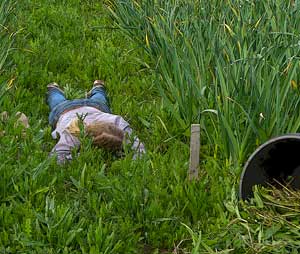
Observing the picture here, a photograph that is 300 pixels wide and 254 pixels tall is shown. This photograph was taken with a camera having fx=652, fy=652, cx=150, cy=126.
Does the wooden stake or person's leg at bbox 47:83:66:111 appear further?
person's leg at bbox 47:83:66:111

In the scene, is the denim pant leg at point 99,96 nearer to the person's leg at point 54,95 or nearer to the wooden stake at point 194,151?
the person's leg at point 54,95

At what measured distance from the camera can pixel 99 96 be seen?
3.66 meters

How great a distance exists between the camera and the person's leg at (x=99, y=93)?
3616mm

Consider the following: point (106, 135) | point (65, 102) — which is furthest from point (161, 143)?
point (65, 102)

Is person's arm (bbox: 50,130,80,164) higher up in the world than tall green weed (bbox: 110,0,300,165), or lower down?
lower down

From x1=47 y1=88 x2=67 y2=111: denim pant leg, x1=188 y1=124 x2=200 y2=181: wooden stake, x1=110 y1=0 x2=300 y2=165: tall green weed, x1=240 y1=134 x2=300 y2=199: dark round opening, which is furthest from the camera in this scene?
x1=47 y1=88 x2=67 y2=111: denim pant leg

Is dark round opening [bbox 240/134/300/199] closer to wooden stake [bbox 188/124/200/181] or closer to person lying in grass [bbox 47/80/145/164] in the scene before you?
wooden stake [bbox 188/124/200/181]

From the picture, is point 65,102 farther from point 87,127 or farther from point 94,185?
point 94,185

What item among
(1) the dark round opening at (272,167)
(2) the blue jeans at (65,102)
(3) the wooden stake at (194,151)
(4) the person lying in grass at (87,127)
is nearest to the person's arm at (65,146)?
(4) the person lying in grass at (87,127)

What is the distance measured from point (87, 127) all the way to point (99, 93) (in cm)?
63

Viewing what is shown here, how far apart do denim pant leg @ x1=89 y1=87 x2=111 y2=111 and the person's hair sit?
441 mm

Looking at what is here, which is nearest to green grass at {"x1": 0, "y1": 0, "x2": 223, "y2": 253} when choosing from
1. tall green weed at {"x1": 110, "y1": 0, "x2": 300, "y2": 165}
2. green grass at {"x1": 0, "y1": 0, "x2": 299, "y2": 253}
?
green grass at {"x1": 0, "y1": 0, "x2": 299, "y2": 253}

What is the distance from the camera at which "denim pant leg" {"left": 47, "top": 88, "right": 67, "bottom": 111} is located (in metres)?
3.54

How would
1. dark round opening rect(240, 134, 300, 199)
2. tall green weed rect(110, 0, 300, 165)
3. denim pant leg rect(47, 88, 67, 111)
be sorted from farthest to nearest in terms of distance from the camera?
denim pant leg rect(47, 88, 67, 111), tall green weed rect(110, 0, 300, 165), dark round opening rect(240, 134, 300, 199)
